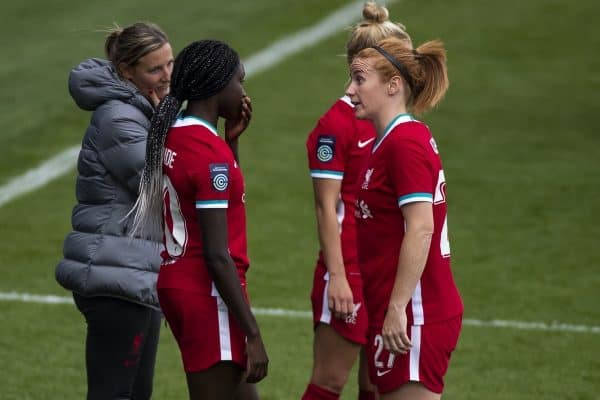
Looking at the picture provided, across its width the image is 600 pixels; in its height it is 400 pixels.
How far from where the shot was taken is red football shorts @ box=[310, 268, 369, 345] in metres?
5.79

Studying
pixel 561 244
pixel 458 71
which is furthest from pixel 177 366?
pixel 458 71

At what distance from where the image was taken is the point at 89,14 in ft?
60.8

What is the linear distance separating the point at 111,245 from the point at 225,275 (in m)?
0.88


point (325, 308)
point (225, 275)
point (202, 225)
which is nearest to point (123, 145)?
point (202, 225)

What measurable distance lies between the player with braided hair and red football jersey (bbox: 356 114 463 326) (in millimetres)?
529

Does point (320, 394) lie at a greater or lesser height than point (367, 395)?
greater

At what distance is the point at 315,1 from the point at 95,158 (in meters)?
14.5

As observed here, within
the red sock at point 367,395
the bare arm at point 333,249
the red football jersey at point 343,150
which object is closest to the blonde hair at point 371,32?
the red football jersey at point 343,150

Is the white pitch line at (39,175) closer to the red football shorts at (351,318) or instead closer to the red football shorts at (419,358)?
the red football shorts at (351,318)

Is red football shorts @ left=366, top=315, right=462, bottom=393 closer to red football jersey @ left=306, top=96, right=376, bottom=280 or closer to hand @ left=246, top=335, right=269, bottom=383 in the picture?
hand @ left=246, top=335, right=269, bottom=383

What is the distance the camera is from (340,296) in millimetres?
5645

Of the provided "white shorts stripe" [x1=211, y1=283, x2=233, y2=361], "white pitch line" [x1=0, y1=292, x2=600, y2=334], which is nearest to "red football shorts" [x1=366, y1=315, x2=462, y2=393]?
"white shorts stripe" [x1=211, y1=283, x2=233, y2=361]

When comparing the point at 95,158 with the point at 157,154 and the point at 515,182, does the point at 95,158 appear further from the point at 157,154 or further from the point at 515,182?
the point at 515,182

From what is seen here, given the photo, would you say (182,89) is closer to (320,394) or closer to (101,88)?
(101,88)
